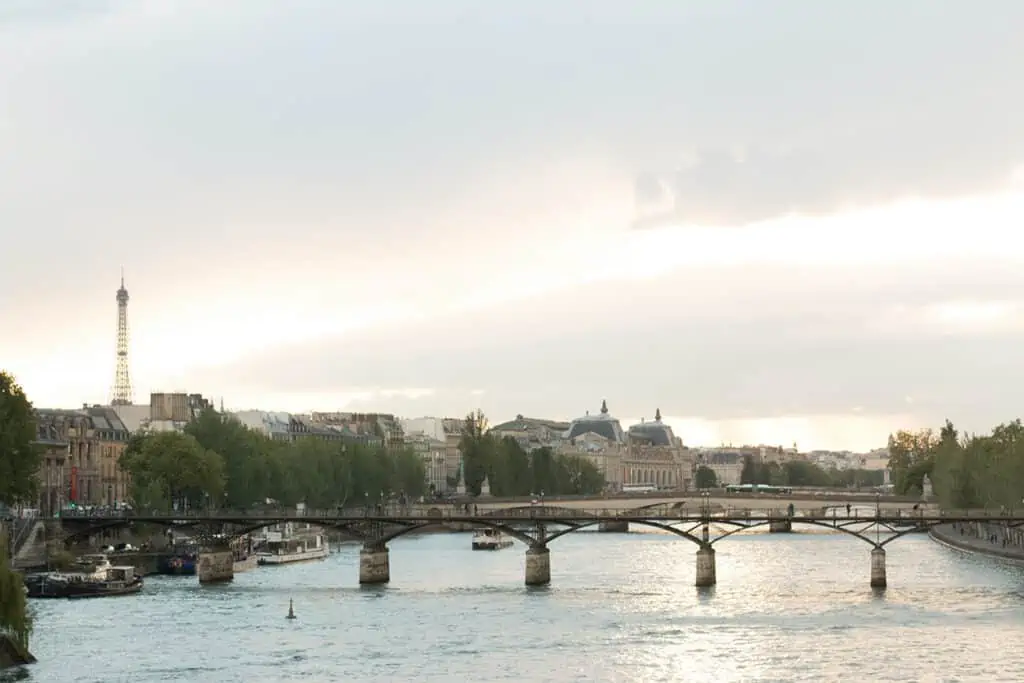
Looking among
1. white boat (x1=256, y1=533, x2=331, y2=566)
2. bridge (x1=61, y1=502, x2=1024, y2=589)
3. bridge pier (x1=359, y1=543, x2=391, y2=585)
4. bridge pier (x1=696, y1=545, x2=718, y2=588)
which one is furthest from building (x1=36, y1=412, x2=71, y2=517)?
bridge pier (x1=696, y1=545, x2=718, y2=588)

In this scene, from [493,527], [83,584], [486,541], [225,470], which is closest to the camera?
[83,584]

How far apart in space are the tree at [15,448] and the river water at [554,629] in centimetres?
974

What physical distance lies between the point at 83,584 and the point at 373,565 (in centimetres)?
1727

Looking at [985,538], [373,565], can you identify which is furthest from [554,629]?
[985,538]

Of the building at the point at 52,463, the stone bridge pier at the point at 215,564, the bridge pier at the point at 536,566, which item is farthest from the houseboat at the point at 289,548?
the bridge pier at the point at 536,566

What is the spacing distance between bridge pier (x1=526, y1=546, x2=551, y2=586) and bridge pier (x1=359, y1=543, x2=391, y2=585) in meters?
8.77

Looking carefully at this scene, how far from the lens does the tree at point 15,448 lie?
11731cm

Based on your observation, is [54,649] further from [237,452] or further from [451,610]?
[237,452]

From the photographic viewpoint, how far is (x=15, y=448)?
118562 mm

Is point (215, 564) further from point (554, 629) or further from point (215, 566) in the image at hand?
point (554, 629)

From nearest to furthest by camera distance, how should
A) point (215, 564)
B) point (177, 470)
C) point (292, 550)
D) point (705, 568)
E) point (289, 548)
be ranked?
point (705, 568) → point (215, 564) → point (289, 548) → point (292, 550) → point (177, 470)

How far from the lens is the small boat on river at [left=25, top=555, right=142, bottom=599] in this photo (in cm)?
10569

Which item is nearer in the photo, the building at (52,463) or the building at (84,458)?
the building at (52,463)

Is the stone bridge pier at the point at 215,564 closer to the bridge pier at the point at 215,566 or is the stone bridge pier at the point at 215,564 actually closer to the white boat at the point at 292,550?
the bridge pier at the point at 215,566
